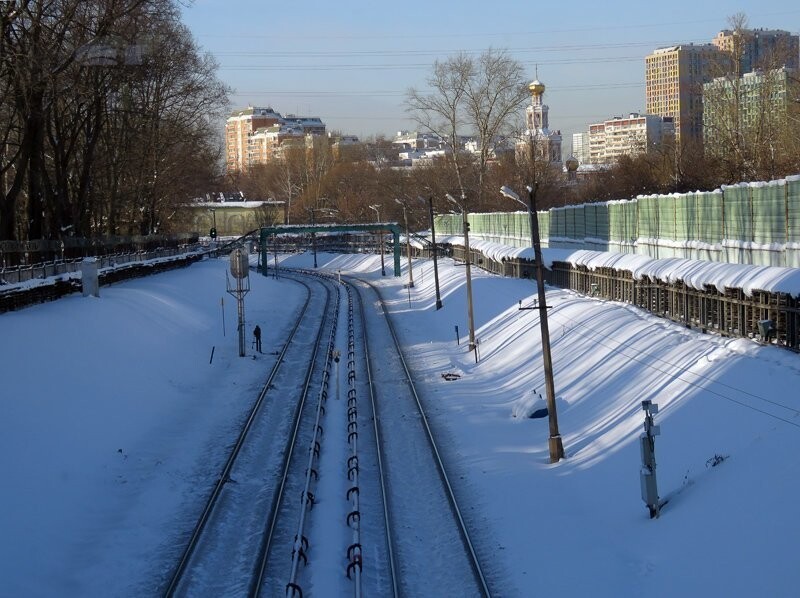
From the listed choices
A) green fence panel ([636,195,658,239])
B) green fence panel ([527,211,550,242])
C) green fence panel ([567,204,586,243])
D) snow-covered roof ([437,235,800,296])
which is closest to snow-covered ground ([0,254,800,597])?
snow-covered roof ([437,235,800,296])

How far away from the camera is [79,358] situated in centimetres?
2525

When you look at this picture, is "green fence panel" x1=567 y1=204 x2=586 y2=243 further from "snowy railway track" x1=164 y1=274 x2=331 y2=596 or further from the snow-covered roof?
"snowy railway track" x1=164 y1=274 x2=331 y2=596

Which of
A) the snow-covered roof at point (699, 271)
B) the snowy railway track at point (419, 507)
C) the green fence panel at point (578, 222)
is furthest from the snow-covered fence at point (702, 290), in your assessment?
the snowy railway track at point (419, 507)

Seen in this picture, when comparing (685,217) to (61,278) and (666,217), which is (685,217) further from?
(61,278)

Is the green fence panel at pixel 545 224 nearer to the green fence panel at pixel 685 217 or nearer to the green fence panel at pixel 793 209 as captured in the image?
the green fence panel at pixel 685 217

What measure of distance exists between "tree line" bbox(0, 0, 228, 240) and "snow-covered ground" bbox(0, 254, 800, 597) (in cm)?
647

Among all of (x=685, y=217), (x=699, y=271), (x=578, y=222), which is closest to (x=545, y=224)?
(x=578, y=222)

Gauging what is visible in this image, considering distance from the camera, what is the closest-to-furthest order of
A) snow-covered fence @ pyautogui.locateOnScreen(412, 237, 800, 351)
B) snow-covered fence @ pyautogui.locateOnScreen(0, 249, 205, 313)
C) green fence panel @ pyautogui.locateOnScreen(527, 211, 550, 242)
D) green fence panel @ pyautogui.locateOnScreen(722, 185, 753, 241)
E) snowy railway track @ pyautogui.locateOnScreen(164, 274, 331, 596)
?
snowy railway track @ pyautogui.locateOnScreen(164, 274, 331, 596)
snow-covered fence @ pyautogui.locateOnScreen(412, 237, 800, 351)
green fence panel @ pyautogui.locateOnScreen(722, 185, 753, 241)
snow-covered fence @ pyautogui.locateOnScreen(0, 249, 205, 313)
green fence panel @ pyautogui.locateOnScreen(527, 211, 550, 242)

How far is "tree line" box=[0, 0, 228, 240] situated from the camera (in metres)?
31.1

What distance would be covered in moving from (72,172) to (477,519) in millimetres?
41762

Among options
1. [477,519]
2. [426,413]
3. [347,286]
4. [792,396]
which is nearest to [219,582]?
[477,519]

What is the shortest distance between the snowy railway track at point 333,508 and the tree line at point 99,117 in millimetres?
11730

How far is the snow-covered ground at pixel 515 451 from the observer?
1347cm

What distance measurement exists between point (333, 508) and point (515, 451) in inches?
198
